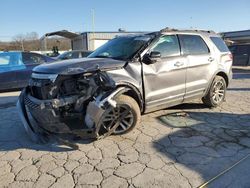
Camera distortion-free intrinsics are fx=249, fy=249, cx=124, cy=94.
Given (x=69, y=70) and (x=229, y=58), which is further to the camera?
(x=229, y=58)

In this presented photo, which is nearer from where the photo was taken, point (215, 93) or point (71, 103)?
point (71, 103)

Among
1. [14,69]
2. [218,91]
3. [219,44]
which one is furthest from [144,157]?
[14,69]

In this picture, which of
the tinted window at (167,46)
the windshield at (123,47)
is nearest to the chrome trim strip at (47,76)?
the windshield at (123,47)

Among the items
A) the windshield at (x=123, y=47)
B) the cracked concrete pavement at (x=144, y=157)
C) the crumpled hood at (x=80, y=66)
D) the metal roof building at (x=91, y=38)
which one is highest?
the metal roof building at (x=91, y=38)

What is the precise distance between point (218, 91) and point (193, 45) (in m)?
1.52

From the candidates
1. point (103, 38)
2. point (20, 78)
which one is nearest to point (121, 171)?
point (20, 78)

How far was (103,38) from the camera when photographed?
30.8 meters

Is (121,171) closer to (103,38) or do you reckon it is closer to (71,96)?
(71,96)

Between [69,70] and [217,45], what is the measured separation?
3921 millimetres

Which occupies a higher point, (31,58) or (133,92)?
(31,58)

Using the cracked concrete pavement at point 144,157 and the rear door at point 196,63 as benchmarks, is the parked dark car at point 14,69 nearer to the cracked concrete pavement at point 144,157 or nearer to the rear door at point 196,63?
the cracked concrete pavement at point 144,157

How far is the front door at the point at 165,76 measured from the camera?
473 centimetres

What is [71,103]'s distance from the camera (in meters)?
3.96

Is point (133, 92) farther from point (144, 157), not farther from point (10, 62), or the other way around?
point (10, 62)
